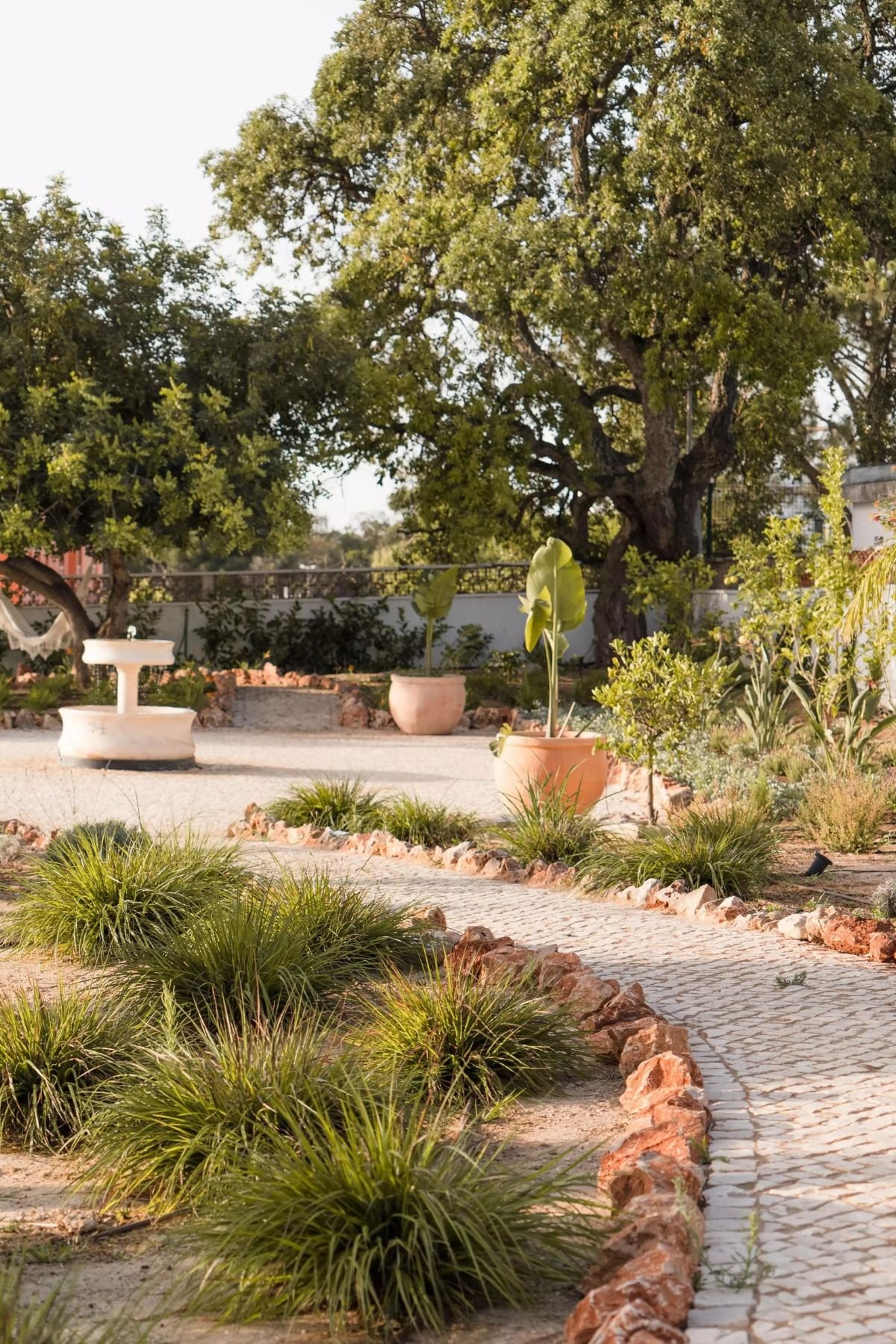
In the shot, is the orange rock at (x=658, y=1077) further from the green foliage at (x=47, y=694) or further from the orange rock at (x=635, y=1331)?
the green foliage at (x=47, y=694)

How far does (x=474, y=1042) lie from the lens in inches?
187

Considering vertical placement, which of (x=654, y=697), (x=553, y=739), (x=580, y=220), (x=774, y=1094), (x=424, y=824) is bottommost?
(x=774, y=1094)

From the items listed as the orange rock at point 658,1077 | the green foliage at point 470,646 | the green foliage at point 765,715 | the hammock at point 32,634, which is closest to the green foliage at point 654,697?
the green foliage at point 765,715

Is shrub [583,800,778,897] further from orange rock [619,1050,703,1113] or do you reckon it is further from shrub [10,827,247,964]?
orange rock [619,1050,703,1113]

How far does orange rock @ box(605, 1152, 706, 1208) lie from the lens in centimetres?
349

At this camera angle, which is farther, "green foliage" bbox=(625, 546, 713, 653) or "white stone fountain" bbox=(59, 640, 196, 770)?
"green foliage" bbox=(625, 546, 713, 653)

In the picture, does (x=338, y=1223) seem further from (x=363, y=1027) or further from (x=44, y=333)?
(x=44, y=333)

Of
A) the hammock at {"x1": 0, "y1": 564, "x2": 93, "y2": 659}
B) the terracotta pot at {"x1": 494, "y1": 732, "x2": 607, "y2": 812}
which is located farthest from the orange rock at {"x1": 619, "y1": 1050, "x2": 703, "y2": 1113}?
the hammock at {"x1": 0, "y1": 564, "x2": 93, "y2": 659}

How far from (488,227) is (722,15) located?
12.3 feet

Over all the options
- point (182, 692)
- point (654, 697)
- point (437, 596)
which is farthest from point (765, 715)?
point (182, 692)

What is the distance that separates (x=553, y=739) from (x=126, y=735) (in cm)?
524

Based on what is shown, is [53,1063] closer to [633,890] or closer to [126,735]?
[633,890]

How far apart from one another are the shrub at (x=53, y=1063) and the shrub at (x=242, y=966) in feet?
1.13

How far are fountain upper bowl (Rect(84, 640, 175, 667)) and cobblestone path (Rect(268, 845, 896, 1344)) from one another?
6.58 metres
